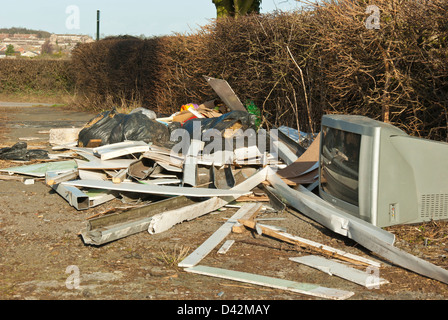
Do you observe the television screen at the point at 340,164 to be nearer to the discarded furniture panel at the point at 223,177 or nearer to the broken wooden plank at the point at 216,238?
the broken wooden plank at the point at 216,238

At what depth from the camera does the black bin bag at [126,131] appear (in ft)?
26.0

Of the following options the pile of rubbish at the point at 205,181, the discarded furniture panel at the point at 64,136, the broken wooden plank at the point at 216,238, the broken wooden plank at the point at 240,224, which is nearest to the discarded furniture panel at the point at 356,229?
the pile of rubbish at the point at 205,181

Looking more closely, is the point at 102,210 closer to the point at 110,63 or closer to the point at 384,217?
the point at 384,217

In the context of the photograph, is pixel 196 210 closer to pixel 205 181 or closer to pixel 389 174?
pixel 205 181

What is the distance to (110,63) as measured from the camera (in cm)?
1728

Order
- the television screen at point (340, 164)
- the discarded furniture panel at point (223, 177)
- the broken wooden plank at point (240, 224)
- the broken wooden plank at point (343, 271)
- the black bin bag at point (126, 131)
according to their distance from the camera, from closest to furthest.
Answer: the broken wooden plank at point (343, 271)
the television screen at point (340, 164)
the broken wooden plank at point (240, 224)
the discarded furniture panel at point (223, 177)
the black bin bag at point (126, 131)

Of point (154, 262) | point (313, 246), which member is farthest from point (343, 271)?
point (154, 262)

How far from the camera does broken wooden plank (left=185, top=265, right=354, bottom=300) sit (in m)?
3.21

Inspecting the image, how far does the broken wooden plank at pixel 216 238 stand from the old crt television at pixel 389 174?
1.03 metres

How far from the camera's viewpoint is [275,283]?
3.39 meters
